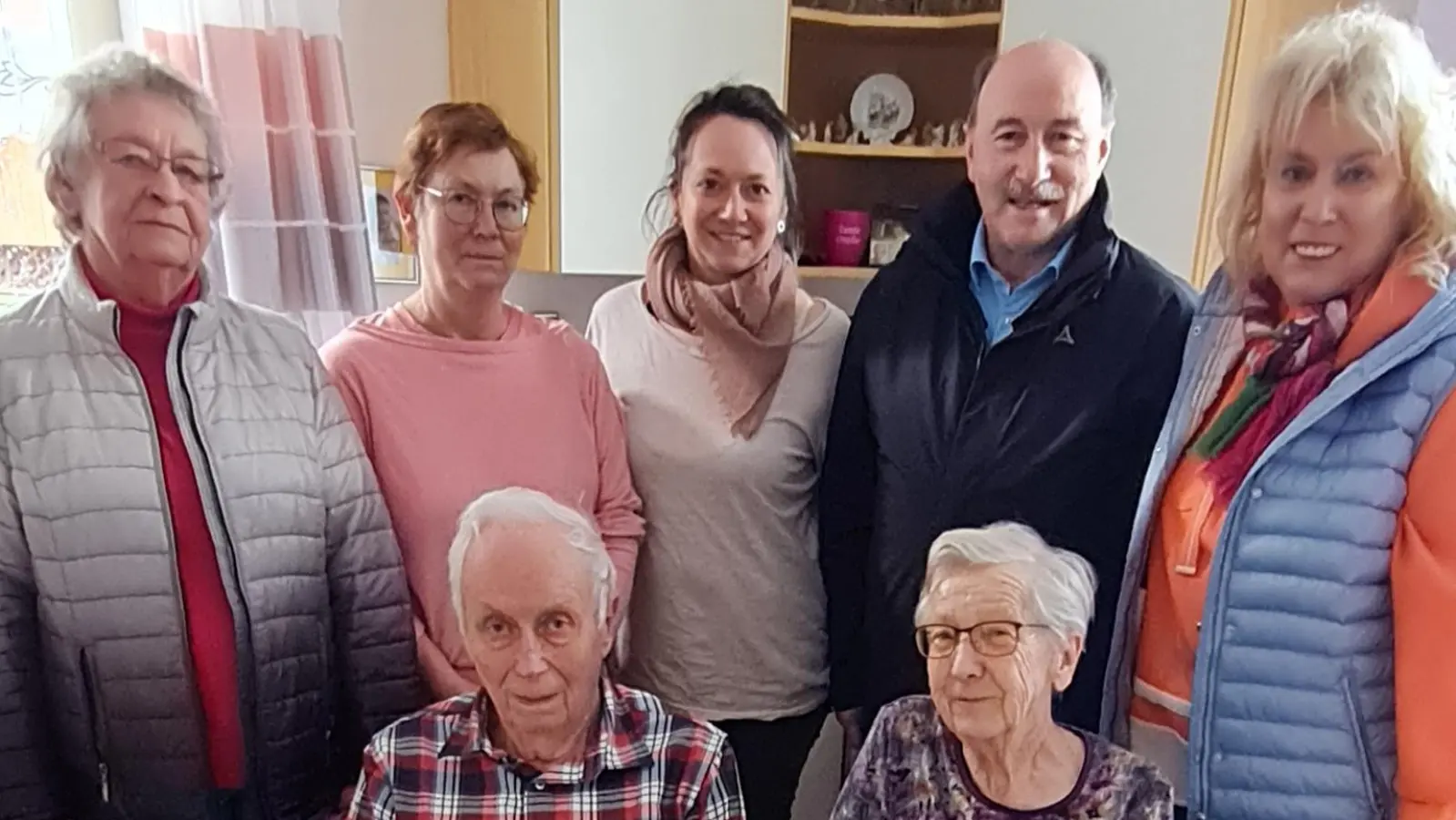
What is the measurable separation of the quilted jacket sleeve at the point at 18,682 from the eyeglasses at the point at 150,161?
0.36 m

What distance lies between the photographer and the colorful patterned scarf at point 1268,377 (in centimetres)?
117

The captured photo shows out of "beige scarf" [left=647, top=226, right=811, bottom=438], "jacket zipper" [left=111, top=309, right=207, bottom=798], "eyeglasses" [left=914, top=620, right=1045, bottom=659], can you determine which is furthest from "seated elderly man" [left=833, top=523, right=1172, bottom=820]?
"jacket zipper" [left=111, top=309, right=207, bottom=798]

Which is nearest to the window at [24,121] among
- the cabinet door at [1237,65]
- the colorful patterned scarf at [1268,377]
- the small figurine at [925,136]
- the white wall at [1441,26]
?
the small figurine at [925,136]

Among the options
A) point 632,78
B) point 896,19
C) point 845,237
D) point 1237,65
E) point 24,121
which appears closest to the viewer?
point 24,121

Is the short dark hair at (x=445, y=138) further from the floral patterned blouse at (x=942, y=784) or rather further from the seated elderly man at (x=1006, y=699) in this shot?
the floral patterned blouse at (x=942, y=784)

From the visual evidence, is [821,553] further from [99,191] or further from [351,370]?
[99,191]

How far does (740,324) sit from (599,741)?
0.65 metres

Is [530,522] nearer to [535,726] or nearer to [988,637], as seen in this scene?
[535,726]

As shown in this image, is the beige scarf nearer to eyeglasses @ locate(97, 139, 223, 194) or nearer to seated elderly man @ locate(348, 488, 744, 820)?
seated elderly man @ locate(348, 488, 744, 820)

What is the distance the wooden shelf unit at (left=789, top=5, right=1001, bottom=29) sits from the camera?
236cm

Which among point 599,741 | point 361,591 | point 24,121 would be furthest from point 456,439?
point 24,121

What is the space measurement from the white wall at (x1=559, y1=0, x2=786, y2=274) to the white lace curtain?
48cm

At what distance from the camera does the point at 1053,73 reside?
1.43 m

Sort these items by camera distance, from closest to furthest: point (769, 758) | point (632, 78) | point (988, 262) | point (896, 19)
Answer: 1. point (988, 262)
2. point (769, 758)
3. point (632, 78)
4. point (896, 19)
